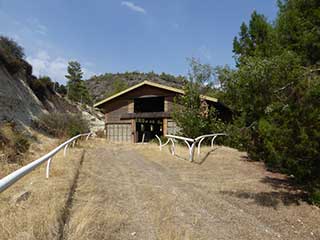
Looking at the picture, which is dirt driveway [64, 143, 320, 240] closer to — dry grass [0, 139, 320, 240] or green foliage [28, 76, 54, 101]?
dry grass [0, 139, 320, 240]

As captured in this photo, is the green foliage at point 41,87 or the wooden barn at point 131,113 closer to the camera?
the wooden barn at point 131,113

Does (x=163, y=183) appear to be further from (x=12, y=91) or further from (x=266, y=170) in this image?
(x=12, y=91)

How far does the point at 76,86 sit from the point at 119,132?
36053 millimetres

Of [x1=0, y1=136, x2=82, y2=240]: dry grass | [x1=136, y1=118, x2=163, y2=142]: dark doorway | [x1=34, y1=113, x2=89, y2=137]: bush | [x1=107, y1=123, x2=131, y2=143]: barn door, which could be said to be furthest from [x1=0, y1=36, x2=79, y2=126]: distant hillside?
[x1=0, y1=136, x2=82, y2=240]: dry grass

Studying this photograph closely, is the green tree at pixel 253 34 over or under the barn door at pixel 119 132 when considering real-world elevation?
over

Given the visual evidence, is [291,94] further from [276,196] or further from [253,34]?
[253,34]

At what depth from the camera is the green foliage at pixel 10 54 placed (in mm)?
22703

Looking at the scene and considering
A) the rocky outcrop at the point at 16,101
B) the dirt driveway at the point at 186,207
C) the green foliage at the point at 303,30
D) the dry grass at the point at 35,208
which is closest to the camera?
the dry grass at the point at 35,208

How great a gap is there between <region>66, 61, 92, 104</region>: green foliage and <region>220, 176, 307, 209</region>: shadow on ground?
157 ft

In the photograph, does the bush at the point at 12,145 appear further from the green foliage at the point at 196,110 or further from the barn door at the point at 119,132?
the barn door at the point at 119,132

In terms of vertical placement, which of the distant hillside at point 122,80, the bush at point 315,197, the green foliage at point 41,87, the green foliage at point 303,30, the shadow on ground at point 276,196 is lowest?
the shadow on ground at point 276,196

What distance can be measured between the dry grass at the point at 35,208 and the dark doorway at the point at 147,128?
56.9 ft

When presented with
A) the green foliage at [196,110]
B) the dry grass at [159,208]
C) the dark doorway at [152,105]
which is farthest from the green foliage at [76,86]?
the dry grass at [159,208]

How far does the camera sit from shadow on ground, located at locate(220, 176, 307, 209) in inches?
203
